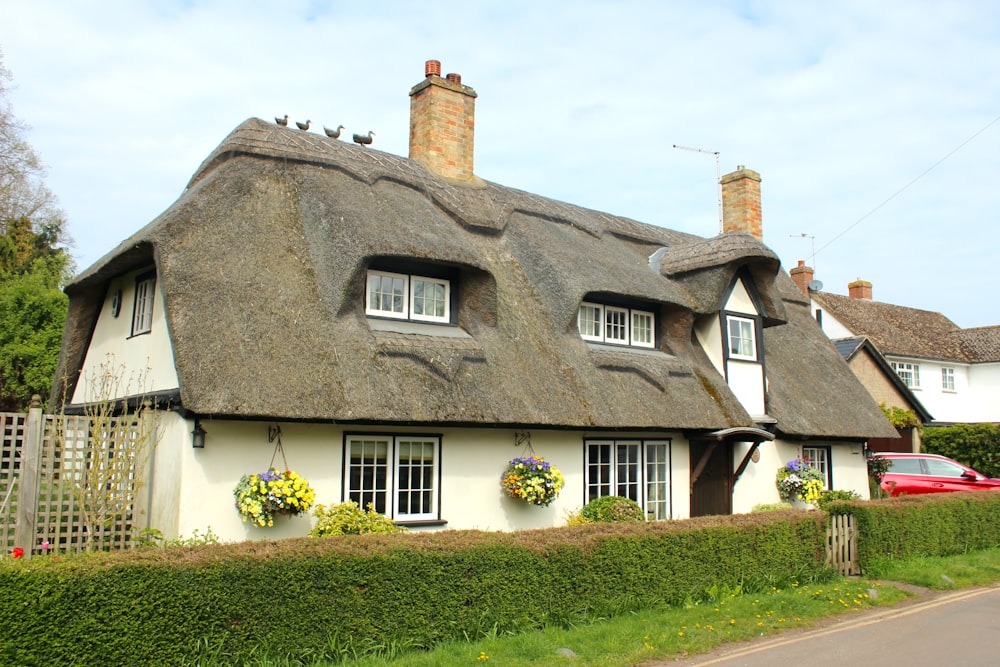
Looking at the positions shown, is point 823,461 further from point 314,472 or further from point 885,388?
point 885,388

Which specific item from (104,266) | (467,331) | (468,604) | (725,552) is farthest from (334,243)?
(725,552)

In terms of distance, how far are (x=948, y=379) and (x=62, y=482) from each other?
Result: 133 ft

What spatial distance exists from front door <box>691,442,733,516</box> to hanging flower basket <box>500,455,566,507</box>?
456 cm

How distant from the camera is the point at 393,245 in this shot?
1223 centimetres

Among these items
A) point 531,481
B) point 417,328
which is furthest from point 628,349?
point 417,328

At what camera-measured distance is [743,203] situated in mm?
23203

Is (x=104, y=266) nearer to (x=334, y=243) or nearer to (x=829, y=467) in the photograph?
(x=334, y=243)

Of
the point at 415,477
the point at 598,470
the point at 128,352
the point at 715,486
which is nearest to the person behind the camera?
the point at 415,477

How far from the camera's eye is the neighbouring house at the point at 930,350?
3666cm

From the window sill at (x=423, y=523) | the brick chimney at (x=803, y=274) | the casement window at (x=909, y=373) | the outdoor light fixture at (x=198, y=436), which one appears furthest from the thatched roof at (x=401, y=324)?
the casement window at (x=909, y=373)

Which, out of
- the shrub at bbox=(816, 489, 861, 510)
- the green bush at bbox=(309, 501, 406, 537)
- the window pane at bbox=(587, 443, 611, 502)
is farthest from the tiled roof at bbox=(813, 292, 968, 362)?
the green bush at bbox=(309, 501, 406, 537)

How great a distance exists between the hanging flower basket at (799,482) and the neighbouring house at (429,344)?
32cm

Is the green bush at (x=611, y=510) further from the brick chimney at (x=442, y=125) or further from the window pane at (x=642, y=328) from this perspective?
the brick chimney at (x=442, y=125)

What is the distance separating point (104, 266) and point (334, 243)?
384 centimetres
